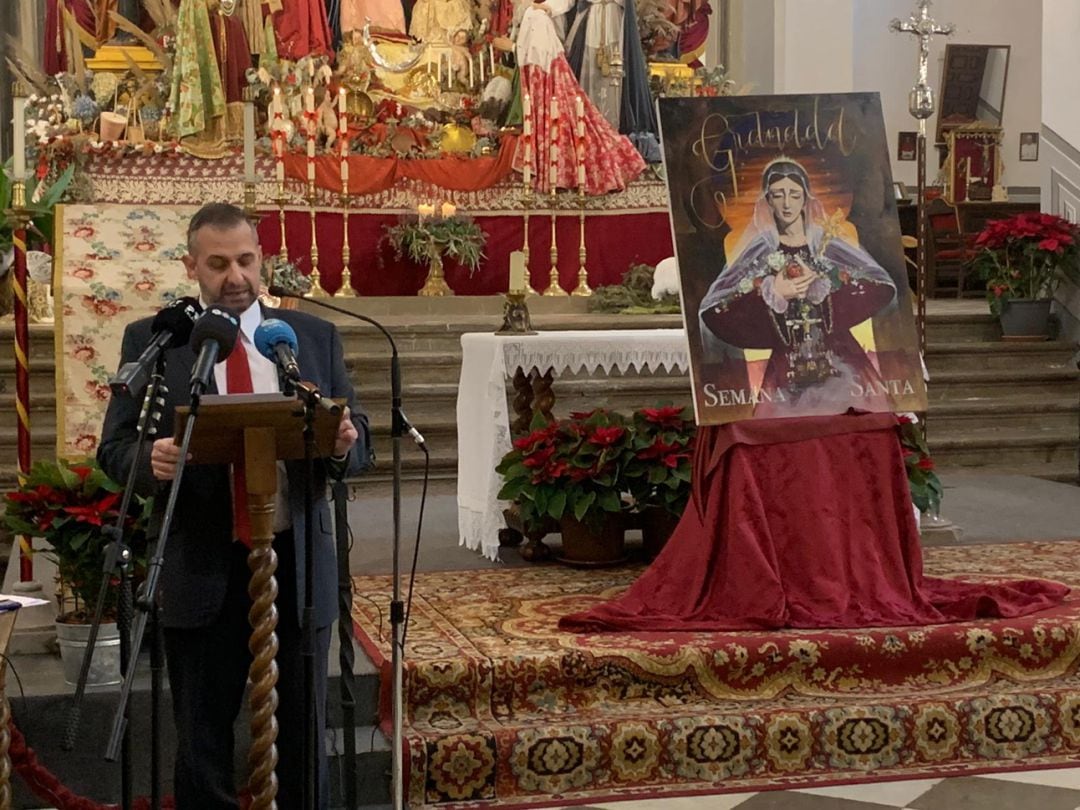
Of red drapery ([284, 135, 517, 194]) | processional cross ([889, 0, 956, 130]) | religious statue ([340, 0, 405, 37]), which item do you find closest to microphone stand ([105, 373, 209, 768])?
processional cross ([889, 0, 956, 130])

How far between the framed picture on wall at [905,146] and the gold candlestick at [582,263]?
6.35 metres

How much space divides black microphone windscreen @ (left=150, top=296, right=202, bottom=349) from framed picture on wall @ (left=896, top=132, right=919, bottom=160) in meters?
14.3

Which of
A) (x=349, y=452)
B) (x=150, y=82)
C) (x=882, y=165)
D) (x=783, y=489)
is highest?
(x=150, y=82)

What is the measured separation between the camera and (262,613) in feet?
9.80

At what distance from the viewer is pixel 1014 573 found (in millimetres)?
5809

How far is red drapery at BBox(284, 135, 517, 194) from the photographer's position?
10.8 metres

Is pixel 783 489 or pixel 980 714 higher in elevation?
pixel 783 489

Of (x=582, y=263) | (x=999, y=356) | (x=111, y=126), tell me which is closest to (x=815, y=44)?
(x=582, y=263)

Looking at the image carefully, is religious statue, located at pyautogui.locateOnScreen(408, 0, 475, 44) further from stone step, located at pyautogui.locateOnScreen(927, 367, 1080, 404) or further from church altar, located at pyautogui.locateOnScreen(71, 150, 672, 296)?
Answer: stone step, located at pyautogui.locateOnScreen(927, 367, 1080, 404)

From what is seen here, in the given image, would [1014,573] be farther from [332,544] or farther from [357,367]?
[357,367]

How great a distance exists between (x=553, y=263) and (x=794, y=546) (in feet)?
19.9

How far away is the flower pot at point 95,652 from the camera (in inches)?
167

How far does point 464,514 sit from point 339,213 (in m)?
4.92

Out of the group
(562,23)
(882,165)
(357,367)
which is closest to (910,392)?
(882,165)
